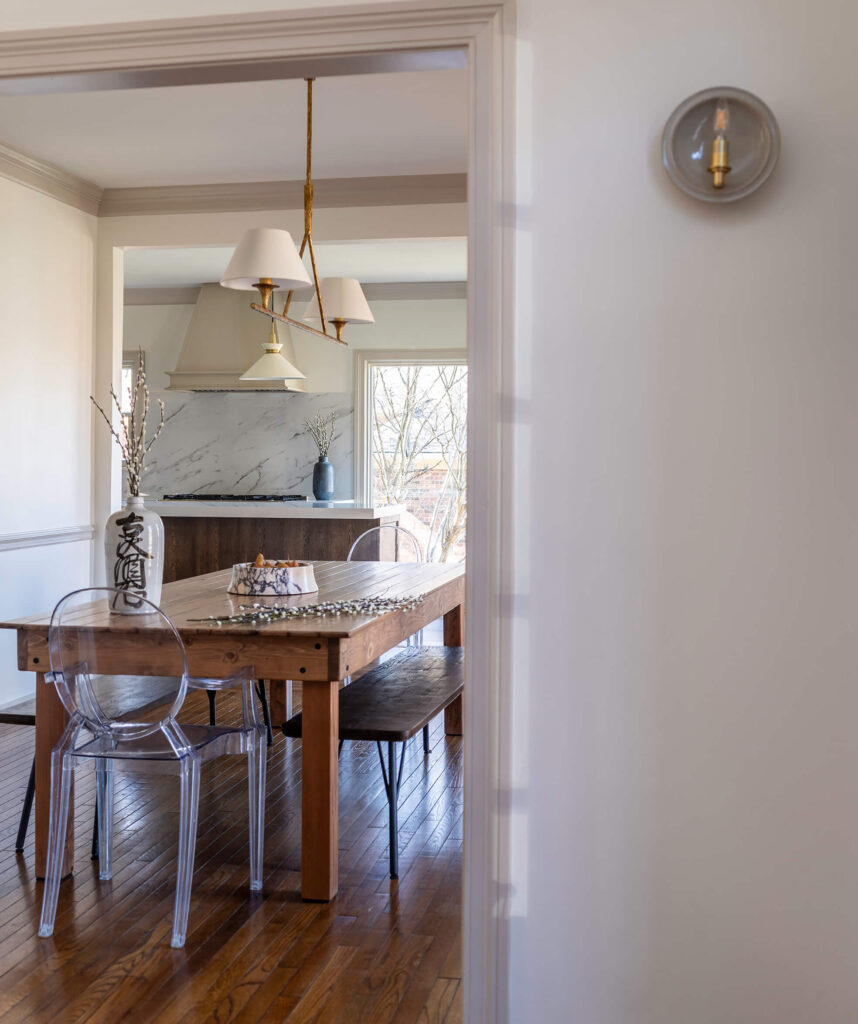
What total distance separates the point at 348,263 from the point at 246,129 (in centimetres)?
311

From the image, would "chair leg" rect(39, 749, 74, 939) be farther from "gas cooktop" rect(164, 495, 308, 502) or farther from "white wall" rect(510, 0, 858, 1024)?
"gas cooktop" rect(164, 495, 308, 502)

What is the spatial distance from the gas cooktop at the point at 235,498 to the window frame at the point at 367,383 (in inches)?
20.5

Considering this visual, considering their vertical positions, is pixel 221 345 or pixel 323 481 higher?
pixel 221 345

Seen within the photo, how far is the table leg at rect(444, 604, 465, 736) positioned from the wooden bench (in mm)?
477

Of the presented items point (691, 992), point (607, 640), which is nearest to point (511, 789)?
point (607, 640)

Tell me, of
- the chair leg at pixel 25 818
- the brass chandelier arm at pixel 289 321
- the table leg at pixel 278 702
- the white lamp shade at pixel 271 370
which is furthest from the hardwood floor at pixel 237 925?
the white lamp shade at pixel 271 370

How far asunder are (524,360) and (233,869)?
2.01 meters

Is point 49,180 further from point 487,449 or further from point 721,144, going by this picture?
point 721,144

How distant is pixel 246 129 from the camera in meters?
4.71

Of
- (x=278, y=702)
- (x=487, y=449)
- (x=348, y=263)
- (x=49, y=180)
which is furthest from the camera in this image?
(x=348, y=263)

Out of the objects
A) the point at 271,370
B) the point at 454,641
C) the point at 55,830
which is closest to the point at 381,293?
the point at 271,370

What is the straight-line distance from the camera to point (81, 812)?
3.69 metres

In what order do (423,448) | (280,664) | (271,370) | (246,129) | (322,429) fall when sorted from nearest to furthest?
1. (280,664)
2. (246,129)
3. (271,370)
4. (322,429)
5. (423,448)

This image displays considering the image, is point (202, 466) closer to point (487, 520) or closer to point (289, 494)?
point (289, 494)
